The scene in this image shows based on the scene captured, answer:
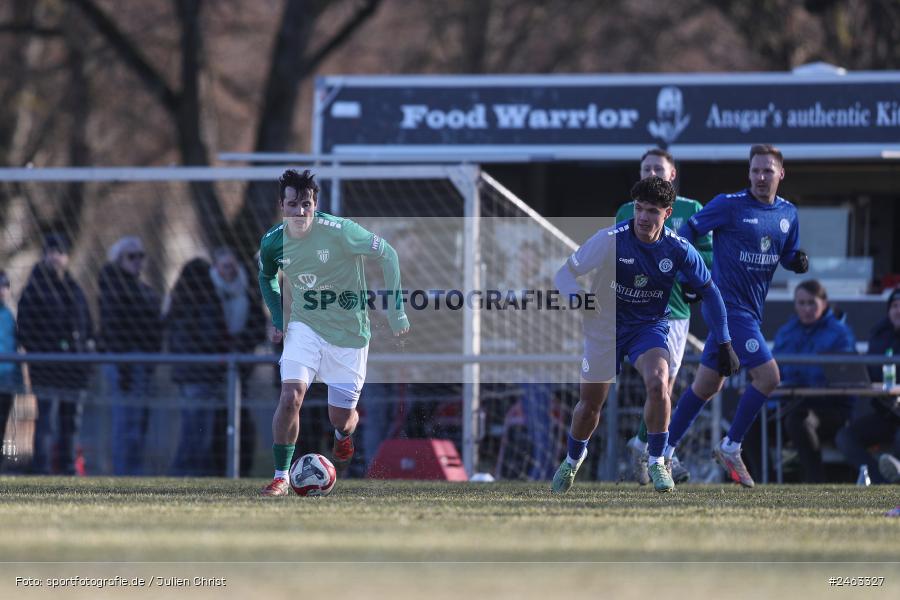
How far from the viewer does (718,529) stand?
22.8 ft

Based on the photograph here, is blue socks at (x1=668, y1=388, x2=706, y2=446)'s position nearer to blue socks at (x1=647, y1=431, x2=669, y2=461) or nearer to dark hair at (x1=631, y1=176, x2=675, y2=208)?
blue socks at (x1=647, y1=431, x2=669, y2=461)

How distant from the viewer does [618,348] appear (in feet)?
30.5

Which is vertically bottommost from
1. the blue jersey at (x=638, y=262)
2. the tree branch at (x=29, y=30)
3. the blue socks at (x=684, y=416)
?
the blue socks at (x=684, y=416)

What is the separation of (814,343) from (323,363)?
480cm

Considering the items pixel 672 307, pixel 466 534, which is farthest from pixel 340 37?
pixel 466 534

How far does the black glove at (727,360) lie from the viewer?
30.5 ft

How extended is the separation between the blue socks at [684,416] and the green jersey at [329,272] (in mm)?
2165

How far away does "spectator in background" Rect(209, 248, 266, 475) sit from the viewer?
13.4m

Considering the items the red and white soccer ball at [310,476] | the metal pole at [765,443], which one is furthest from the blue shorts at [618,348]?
the metal pole at [765,443]

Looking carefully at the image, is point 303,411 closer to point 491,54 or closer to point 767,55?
point 767,55

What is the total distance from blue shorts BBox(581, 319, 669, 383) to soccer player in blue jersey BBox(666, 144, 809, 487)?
31.5 inches

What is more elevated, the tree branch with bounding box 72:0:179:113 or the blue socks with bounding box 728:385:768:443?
the tree branch with bounding box 72:0:179:113

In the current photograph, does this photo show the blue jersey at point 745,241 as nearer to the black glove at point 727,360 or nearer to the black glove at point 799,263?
the black glove at point 799,263

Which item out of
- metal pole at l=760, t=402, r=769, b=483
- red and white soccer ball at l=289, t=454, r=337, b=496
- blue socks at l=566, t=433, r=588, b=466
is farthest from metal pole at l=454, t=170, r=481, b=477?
red and white soccer ball at l=289, t=454, r=337, b=496
